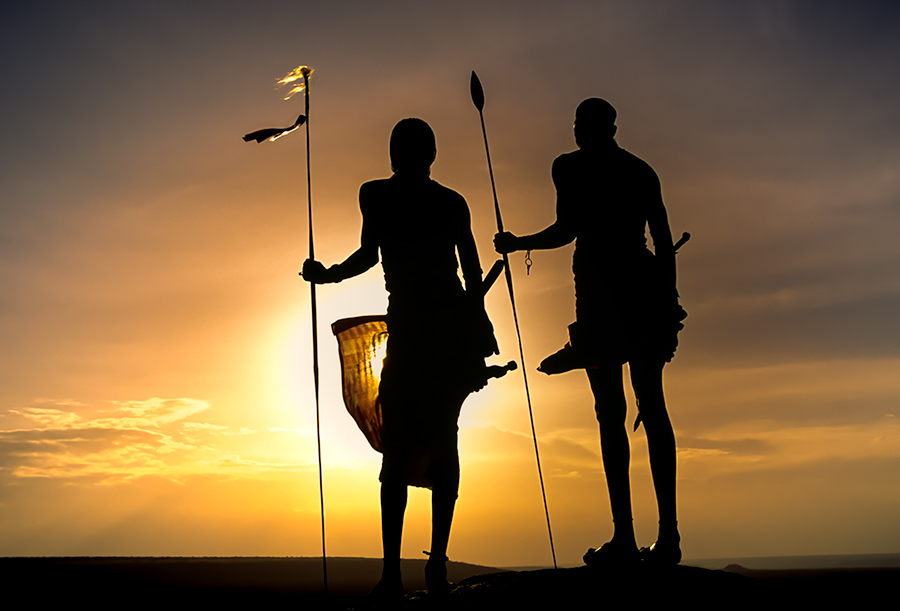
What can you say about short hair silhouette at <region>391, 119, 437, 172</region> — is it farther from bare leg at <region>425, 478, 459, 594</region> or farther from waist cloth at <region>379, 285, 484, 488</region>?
bare leg at <region>425, 478, 459, 594</region>

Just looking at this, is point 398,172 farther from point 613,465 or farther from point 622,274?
point 613,465

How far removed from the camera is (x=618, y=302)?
5609mm

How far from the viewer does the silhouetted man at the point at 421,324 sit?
516cm

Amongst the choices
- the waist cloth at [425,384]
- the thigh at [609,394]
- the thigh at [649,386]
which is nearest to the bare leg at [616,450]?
the thigh at [609,394]

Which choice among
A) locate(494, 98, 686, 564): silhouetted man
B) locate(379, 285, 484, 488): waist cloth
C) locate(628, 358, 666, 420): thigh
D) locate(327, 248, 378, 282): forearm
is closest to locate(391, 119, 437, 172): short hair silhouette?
locate(327, 248, 378, 282): forearm

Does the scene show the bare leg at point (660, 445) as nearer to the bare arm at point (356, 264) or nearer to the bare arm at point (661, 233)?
the bare arm at point (661, 233)

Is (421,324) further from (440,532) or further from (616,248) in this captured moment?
(616,248)

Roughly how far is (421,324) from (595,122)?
223cm

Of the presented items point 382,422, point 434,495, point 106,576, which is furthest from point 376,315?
point 106,576

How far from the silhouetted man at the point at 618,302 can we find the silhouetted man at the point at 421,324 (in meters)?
0.86

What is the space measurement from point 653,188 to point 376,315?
2.44 meters

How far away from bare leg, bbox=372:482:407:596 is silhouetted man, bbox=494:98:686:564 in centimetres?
151

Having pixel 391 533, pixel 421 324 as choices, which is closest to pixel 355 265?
pixel 421 324

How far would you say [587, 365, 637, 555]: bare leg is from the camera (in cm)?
541
